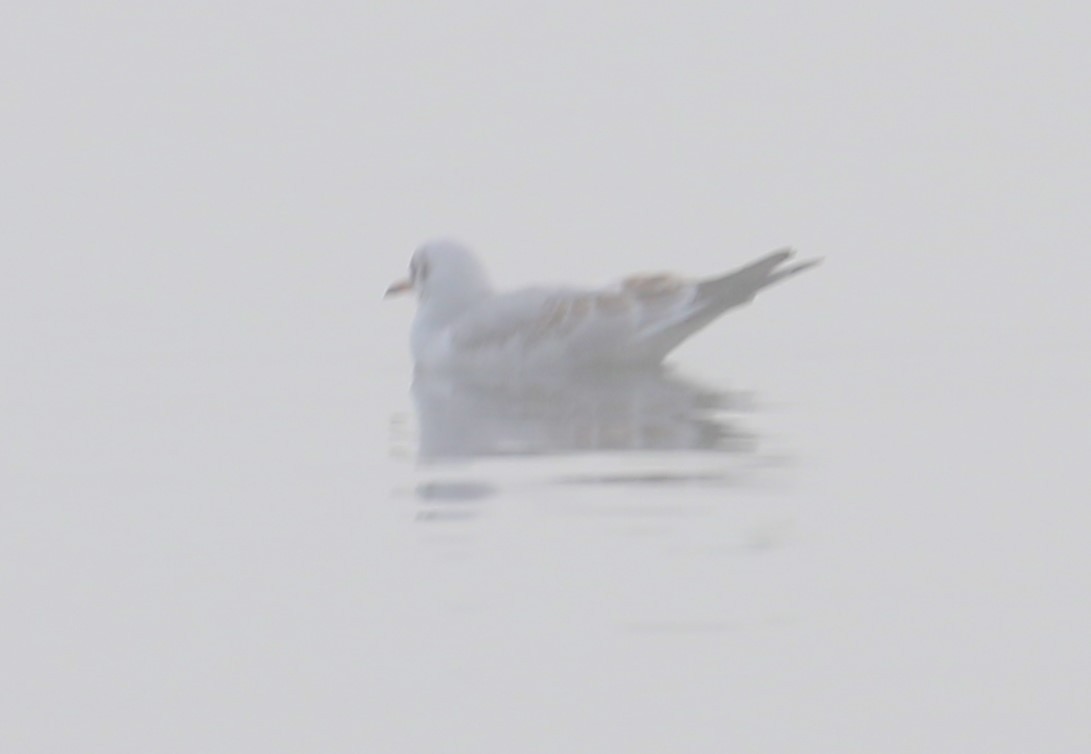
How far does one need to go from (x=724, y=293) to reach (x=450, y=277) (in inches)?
62.2

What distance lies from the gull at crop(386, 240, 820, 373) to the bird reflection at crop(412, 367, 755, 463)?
101mm

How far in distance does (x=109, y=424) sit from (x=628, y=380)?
2.51 metres

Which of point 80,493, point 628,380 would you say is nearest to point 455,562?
point 80,493

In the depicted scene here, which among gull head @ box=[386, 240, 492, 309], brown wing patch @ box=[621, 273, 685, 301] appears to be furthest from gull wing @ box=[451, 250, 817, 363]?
gull head @ box=[386, 240, 492, 309]

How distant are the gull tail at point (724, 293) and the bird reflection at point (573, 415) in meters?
0.20

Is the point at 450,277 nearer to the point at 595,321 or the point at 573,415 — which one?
the point at 595,321

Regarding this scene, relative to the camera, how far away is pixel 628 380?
1290cm

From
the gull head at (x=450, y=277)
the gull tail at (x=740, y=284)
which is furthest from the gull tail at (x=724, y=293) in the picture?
the gull head at (x=450, y=277)

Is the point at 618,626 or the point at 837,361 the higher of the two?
the point at 837,361

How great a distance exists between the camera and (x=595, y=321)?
43.2 feet

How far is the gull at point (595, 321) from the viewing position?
518 inches

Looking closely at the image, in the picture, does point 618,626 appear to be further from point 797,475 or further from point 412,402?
point 412,402

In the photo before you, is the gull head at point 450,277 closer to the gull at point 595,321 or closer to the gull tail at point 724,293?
the gull at point 595,321

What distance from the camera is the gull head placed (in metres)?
14.0
